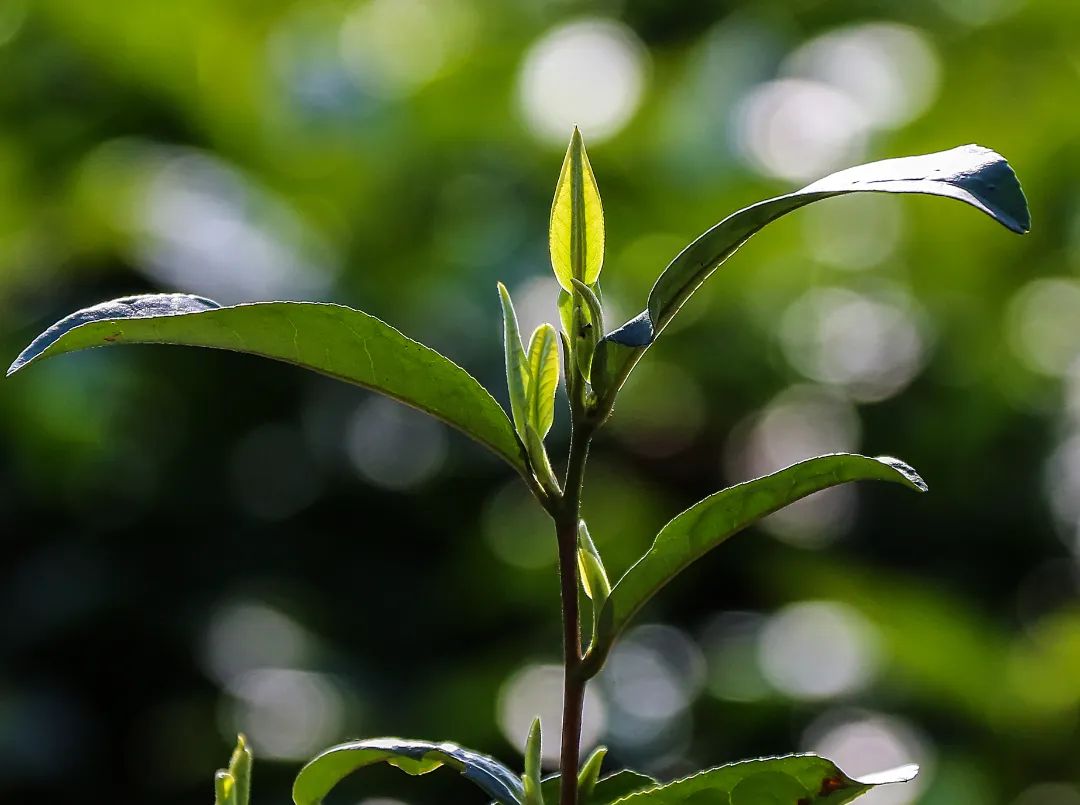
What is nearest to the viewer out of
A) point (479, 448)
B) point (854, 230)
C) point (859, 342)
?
point (479, 448)

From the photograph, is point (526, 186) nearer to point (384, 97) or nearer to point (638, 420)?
point (384, 97)

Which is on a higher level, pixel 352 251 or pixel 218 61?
pixel 218 61

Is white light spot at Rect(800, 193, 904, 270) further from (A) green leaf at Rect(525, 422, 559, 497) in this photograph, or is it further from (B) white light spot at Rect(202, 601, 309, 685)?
(A) green leaf at Rect(525, 422, 559, 497)

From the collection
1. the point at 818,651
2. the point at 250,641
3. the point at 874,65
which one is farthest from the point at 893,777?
the point at 874,65

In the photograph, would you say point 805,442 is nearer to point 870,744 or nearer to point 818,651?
point 818,651

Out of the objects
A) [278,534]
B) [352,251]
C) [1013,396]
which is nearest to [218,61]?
[352,251]

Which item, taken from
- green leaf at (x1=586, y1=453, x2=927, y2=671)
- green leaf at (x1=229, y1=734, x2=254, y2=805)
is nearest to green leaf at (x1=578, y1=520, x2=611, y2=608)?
green leaf at (x1=586, y1=453, x2=927, y2=671)

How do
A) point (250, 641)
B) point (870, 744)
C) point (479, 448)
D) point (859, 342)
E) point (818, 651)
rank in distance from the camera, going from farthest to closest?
point (859, 342)
point (479, 448)
point (250, 641)
point (818, 651)
point (870, 744)
